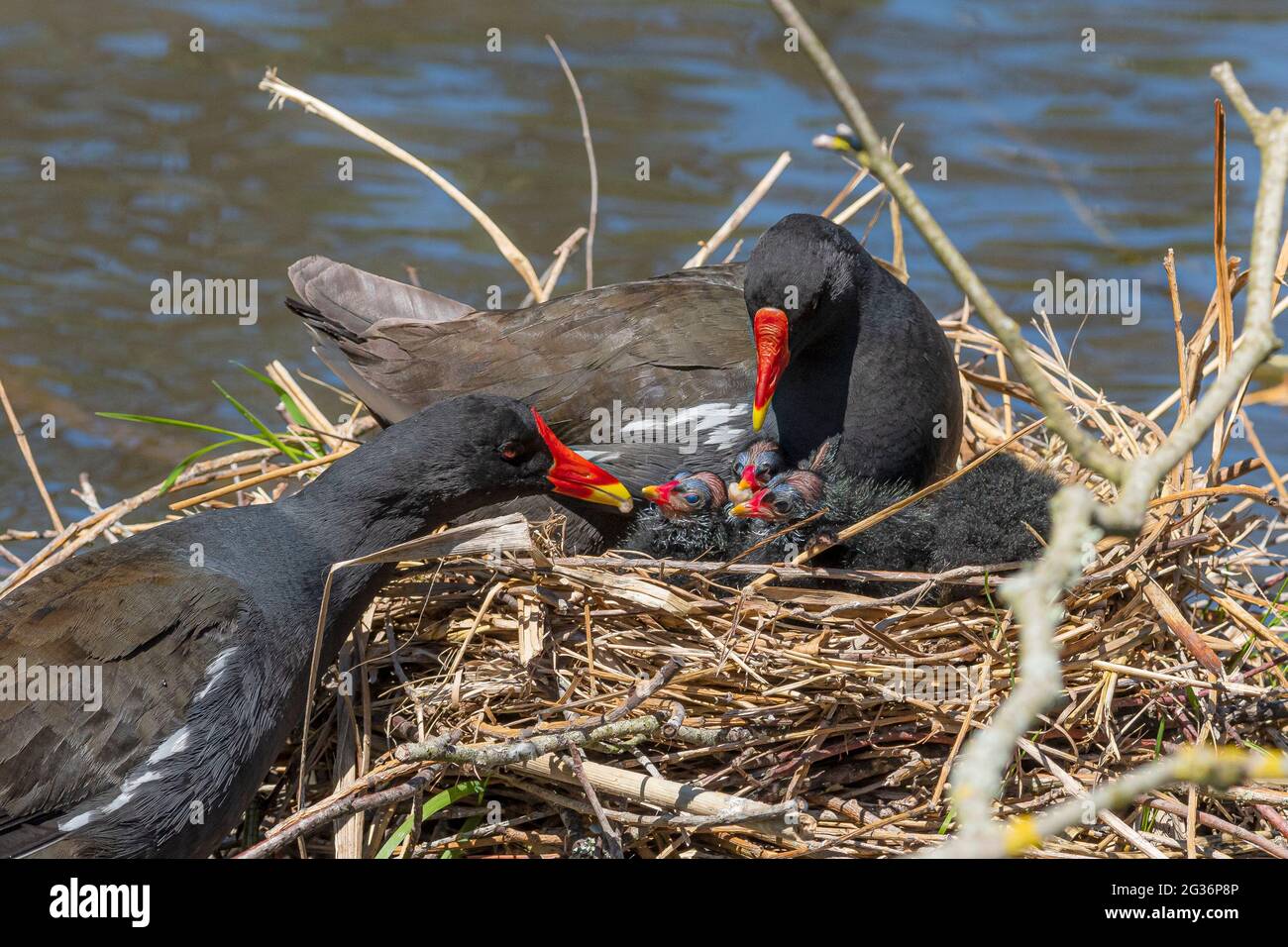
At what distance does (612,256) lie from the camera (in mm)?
7391

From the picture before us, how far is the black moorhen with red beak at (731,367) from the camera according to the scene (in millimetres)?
3896

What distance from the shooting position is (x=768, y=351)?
378cm

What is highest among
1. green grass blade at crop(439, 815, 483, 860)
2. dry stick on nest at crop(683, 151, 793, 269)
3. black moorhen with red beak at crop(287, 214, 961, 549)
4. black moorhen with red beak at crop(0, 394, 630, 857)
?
dry stick on nest at crop(683, 151, 793, 269)

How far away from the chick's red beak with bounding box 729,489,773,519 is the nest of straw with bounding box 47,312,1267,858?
0.88 ft

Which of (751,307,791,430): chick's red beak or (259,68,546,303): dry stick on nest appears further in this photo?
(259,68,546,303): dry stick on nest

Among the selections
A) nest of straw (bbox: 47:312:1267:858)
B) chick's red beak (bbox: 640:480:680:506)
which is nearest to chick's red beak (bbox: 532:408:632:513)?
chick's red beak (bbox: 640:480:680:506)

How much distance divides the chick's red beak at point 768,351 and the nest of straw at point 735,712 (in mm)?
557

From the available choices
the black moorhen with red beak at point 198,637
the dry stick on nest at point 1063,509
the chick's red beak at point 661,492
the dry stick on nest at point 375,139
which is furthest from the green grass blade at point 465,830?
the dry stick on nest at point 375,139

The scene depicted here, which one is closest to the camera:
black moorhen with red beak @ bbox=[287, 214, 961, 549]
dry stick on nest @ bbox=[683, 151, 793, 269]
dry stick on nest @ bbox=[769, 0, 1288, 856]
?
dry stick on nest @ bbox=[769, 0, 1288, 856]

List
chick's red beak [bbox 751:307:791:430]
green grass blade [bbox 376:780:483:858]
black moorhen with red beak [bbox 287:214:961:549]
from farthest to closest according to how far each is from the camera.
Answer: black moorhen with red beak [bbox 287:214:961:549] → chick's red beak [bbox 751:307:791:430] → green grass blade [bbox 376:780:483:858]

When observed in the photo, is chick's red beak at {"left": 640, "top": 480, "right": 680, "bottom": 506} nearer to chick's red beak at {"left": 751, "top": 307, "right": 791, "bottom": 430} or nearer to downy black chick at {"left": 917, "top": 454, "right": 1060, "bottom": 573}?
chick's red beak at {"left": 751, "top": 307, "right": 791, "bottom": 430}

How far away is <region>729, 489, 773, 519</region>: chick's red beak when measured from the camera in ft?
12.1

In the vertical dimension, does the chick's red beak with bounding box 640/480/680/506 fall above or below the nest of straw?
above
